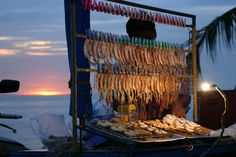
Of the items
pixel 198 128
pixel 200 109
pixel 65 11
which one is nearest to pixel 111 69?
pixel 65 11

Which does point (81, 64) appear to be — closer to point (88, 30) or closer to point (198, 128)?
point (88, 30)

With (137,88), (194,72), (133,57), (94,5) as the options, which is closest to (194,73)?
(194,72)

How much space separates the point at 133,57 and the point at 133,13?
0.54 metres

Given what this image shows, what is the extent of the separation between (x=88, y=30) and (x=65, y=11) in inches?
16.9

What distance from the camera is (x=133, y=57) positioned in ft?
21.3

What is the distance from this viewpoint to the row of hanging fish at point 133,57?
A: 6012 mm

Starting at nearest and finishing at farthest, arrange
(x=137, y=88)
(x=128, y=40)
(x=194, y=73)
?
(x=128, y=40) < (x=137, y=88) < (x=194, y=73)

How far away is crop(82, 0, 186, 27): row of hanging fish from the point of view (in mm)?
5949

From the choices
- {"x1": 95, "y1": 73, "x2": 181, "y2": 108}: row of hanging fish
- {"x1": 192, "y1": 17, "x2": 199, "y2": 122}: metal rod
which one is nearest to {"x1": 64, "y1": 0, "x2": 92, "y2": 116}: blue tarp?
{"x1": 95, "y1": 73, "x2": 181, "y2": 108}: row of hanging fish

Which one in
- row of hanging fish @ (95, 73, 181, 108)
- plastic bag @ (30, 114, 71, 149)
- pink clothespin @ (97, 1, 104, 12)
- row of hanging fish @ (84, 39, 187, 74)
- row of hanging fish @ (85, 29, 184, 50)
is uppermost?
pink clothespin @ (97, 1, 104, 12)

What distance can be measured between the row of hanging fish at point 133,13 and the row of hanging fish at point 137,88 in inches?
28.8

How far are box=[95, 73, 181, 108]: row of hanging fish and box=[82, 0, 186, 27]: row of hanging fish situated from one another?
73 cm

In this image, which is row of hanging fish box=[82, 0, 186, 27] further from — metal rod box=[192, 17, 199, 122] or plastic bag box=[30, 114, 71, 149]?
plastic bag box=[30, 114, 71, 149]

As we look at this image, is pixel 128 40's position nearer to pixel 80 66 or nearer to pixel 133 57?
pixel 133 57
